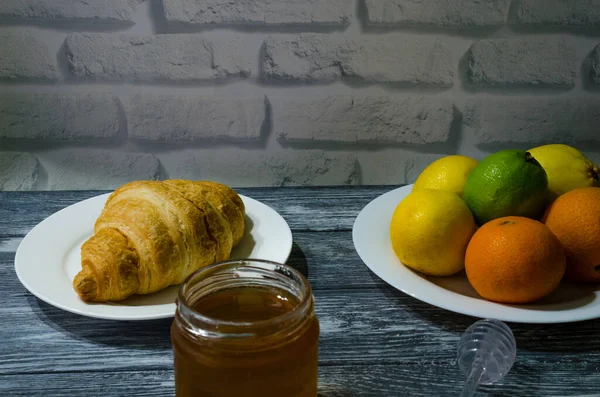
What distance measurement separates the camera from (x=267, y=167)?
1310mm

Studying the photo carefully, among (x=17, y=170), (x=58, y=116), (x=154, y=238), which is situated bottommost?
(x=17, y=170)

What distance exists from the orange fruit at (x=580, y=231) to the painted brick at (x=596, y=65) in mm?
696

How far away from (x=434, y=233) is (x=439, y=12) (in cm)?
68

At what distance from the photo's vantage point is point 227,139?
1.29 meters

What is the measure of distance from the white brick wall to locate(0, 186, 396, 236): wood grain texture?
0.29m

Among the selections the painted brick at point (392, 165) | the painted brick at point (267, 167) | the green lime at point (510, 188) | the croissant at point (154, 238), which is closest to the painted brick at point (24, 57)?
the painted brick at point (267, 167)

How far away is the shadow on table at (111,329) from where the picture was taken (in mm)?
602

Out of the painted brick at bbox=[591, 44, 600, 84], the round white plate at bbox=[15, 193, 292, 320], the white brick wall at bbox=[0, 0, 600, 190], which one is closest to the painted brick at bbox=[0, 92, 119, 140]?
the white brick wall at bbox=[0, 0, 600, 190]

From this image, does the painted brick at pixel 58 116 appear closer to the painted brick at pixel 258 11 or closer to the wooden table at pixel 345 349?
the painted brick at pixel 258 11

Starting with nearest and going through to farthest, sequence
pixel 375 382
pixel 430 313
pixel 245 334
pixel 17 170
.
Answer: pixel 245 334 < pixel 375 382 < pixel 430 313 < pixel 17 170

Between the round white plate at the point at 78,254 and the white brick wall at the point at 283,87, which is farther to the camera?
the white brick wall at the point at 283,87

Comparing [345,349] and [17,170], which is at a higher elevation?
[345,349]

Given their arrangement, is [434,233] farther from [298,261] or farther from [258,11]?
[258,11]

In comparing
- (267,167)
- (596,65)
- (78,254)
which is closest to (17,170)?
(267,167)
